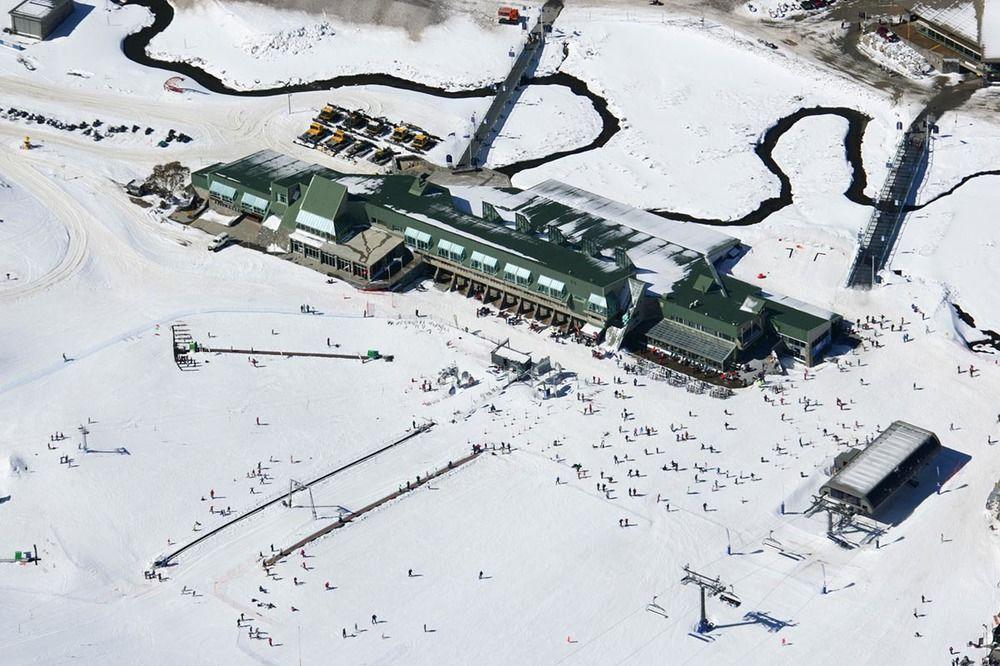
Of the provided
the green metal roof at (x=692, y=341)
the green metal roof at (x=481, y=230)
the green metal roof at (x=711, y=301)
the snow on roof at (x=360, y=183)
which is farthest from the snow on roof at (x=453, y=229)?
the green metal roof at (x=711, y=301)

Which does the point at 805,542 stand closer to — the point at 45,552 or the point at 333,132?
the point at 45,552

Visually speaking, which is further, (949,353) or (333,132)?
(333,132)

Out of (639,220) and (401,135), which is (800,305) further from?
(401,135)

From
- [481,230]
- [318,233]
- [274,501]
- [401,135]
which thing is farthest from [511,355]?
[401,135]

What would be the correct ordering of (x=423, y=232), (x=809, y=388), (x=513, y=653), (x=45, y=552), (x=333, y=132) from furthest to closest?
(x=333, y=132) → (x=423, y=232) → (x=809, y=388) → (x=45, y=552) → (x=513, y=653)

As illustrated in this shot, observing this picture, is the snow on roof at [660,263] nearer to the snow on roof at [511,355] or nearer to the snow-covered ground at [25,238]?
the snow on roof at [511,355]

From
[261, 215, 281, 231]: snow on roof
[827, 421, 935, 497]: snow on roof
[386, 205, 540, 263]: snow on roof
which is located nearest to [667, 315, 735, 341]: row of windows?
[386, 205, 540, 263]: snow on roof

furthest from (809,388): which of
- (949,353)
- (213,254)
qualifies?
(213,254)
